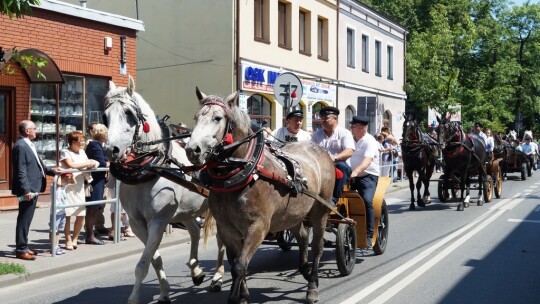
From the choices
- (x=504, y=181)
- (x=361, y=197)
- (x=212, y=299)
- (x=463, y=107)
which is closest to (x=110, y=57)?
(x=361, y=197)

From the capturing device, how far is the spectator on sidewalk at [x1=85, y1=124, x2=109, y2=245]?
11000mm

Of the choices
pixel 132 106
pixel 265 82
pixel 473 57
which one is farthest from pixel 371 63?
pixel 132 106

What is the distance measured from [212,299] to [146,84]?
1806cm

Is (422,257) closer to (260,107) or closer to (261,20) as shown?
(260,107)

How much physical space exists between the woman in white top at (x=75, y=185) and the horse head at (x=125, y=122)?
157 inches

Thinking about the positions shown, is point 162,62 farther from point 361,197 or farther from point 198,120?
point 198,120

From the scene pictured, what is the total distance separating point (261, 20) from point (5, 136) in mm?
11984

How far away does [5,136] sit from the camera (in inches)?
580

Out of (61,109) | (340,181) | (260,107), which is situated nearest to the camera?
(340,181)

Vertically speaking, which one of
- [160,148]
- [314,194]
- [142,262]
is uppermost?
[160,148]

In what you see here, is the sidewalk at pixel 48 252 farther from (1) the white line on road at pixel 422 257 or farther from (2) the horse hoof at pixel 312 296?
(1) the white line on road at pixel 422 257

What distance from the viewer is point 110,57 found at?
57.3 ft

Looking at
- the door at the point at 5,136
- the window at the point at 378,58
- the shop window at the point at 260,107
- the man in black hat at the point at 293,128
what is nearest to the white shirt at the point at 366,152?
the man in black hat at the point at 293,128

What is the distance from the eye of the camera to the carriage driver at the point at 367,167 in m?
9.47
